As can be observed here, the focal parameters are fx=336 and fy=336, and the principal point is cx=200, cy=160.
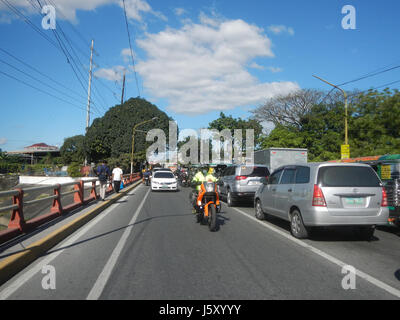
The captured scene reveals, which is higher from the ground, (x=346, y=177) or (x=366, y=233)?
(x=346, y=177)

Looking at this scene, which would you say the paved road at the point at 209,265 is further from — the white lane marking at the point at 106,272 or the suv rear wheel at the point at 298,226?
Result: the suv rear wheel at the point at 298,226

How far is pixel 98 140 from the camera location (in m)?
50.9

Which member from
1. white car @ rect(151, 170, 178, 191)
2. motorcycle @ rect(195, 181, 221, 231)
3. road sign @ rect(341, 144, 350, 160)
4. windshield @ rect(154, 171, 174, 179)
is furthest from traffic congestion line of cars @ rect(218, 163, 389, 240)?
windshield @ rect(154, 171, 174, 179)

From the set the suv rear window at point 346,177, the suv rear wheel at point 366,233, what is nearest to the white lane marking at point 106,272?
the suv rear window at point 346,177

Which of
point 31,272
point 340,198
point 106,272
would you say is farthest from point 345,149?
point 31,272

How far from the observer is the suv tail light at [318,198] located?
21.5 feet

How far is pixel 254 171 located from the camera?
1323 cm

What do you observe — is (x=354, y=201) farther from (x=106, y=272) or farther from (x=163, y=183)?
(x=163, y=183)

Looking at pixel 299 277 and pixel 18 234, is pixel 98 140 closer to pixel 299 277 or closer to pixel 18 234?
pixel 18 234

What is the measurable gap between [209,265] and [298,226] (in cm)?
281

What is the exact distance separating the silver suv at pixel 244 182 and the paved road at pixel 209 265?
181 inches

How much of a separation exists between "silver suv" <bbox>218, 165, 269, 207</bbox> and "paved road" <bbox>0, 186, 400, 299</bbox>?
4.59 metres

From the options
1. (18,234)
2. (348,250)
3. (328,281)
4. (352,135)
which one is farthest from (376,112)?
(18,234)
